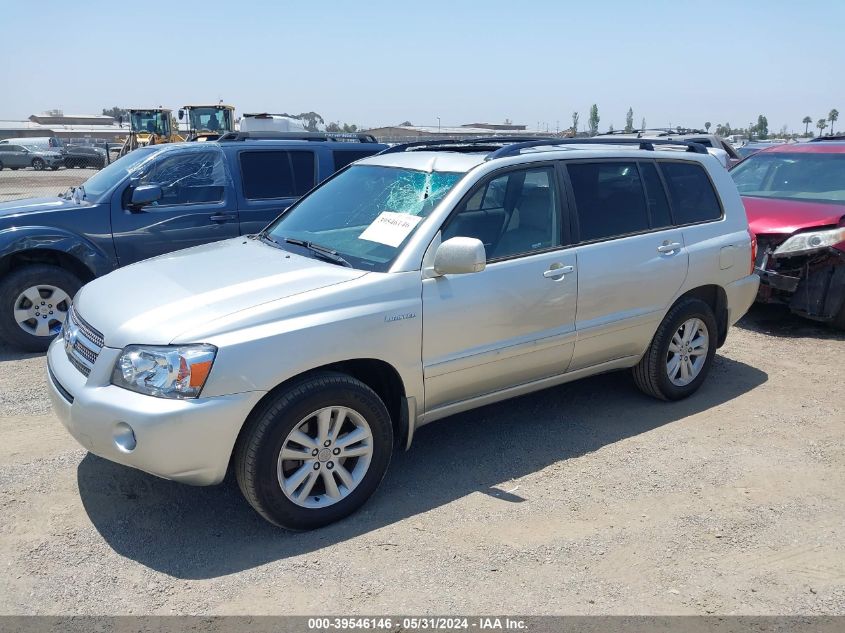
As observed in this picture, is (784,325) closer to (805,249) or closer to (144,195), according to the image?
(805,249)

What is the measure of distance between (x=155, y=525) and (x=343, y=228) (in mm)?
1938

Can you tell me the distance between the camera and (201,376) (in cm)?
310

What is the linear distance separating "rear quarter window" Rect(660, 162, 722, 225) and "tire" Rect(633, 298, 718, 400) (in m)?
0.61

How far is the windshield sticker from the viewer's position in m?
3.86

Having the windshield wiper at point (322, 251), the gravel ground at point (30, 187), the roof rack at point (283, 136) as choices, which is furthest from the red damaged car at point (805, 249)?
the gravel ground at point (30, 187)

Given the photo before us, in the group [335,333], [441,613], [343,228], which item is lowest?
[441,613]

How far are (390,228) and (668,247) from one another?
6.65ft

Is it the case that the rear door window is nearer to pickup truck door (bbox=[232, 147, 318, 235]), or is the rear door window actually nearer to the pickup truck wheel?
the pickup truck wheel

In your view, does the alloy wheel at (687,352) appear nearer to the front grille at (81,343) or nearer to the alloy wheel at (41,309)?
the front grille at (81,343)

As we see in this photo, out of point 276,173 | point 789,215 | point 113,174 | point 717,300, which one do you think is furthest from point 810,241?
point 113,174

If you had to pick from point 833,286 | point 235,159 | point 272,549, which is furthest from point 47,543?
point 833,286

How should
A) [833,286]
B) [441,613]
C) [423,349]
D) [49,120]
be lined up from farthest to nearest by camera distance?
[49,120], [833,286], [423,349], [441,613]

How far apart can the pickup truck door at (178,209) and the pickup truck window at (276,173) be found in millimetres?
219

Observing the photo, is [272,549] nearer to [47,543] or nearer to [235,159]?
[47,543]
